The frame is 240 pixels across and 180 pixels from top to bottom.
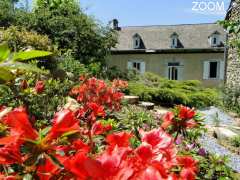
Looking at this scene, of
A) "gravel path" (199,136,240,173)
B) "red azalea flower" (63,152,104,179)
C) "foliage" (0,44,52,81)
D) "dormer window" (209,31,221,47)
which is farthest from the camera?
"dormer window" (209,31,221,47)

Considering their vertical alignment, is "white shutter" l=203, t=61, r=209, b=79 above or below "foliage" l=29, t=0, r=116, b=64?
below

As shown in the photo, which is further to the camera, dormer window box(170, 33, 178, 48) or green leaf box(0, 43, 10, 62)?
dormer window box(170, 33, 178, 48)

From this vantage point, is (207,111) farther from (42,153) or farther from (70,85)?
(42,153)

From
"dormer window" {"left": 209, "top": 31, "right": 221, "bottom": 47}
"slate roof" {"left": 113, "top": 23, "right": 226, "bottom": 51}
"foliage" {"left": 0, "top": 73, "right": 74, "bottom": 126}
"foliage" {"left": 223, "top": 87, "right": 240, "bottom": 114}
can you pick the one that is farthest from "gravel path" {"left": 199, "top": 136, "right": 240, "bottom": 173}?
"slate roof" {"left": 113, "top": 23, "right": 226, "bottom": 51}

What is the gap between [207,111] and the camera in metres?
14.9

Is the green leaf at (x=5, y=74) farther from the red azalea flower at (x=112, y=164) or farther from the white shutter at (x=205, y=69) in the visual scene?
the white shutter at (x=205, y=69)

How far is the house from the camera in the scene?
30.7 meters

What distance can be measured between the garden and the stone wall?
3.87 m

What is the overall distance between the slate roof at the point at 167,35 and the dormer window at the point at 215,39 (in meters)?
0.24

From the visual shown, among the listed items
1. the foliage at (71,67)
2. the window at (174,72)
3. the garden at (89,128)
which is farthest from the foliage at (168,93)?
the window at (174,72)

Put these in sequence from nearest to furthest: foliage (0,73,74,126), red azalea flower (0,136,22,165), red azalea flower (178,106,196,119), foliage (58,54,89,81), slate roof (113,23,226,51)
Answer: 1. red azalea flower (0,136,22,165)
2. red azalea flower (178,106,196,119)
3. foliage (0,73,74,126)
4. foliage (58,54,89,81)
5. slate roof (113,23,226,51)

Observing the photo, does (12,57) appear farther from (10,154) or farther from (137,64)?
(137,64)

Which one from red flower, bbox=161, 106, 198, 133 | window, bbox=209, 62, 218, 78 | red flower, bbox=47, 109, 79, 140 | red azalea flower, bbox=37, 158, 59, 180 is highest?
red flower, bbox=47, 109, 79, 140

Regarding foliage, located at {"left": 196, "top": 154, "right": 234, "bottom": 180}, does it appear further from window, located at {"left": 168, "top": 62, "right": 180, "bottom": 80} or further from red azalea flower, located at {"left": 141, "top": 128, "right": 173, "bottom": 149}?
window, located at {"left": 168, "top": 62, "right": 180, "bottom": 80}
